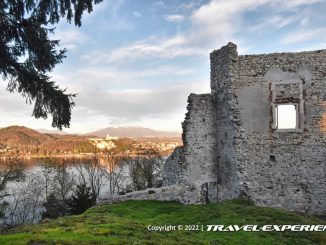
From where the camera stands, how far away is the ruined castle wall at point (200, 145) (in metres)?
17.3

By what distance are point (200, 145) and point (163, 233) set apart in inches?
299

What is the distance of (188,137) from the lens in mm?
17484

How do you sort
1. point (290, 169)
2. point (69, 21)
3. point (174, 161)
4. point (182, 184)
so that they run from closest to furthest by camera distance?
point (69, 21)
point (290, 169)
point (182, 184)
point (174, 161)

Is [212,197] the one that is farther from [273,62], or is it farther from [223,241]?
[223,241]

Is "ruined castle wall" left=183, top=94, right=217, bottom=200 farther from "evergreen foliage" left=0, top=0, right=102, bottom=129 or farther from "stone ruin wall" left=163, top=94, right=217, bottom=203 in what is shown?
"evergreen foliage" left=0, top=0, right=102, bottom=129

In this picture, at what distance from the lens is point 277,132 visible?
15984 millimetres

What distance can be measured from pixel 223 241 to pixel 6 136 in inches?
3935

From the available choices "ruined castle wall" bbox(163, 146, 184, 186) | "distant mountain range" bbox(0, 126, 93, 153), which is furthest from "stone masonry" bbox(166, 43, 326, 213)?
"distant mountain range" bbox(0, 126, 93, 153)

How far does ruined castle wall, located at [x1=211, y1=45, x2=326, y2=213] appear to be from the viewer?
617 inches

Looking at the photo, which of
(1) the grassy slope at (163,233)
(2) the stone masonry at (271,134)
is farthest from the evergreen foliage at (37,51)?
(2) the stone masonry at (271,134)

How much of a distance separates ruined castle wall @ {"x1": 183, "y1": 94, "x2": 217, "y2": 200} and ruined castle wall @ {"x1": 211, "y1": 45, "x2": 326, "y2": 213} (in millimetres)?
1235

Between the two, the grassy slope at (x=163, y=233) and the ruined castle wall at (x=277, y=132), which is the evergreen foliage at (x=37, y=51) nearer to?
the grassy slope at (x=163, y=233)

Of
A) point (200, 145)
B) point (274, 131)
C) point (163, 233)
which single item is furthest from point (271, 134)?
point (163, 233)

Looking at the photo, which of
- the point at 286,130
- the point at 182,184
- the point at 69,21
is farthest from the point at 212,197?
the point at 69,21
